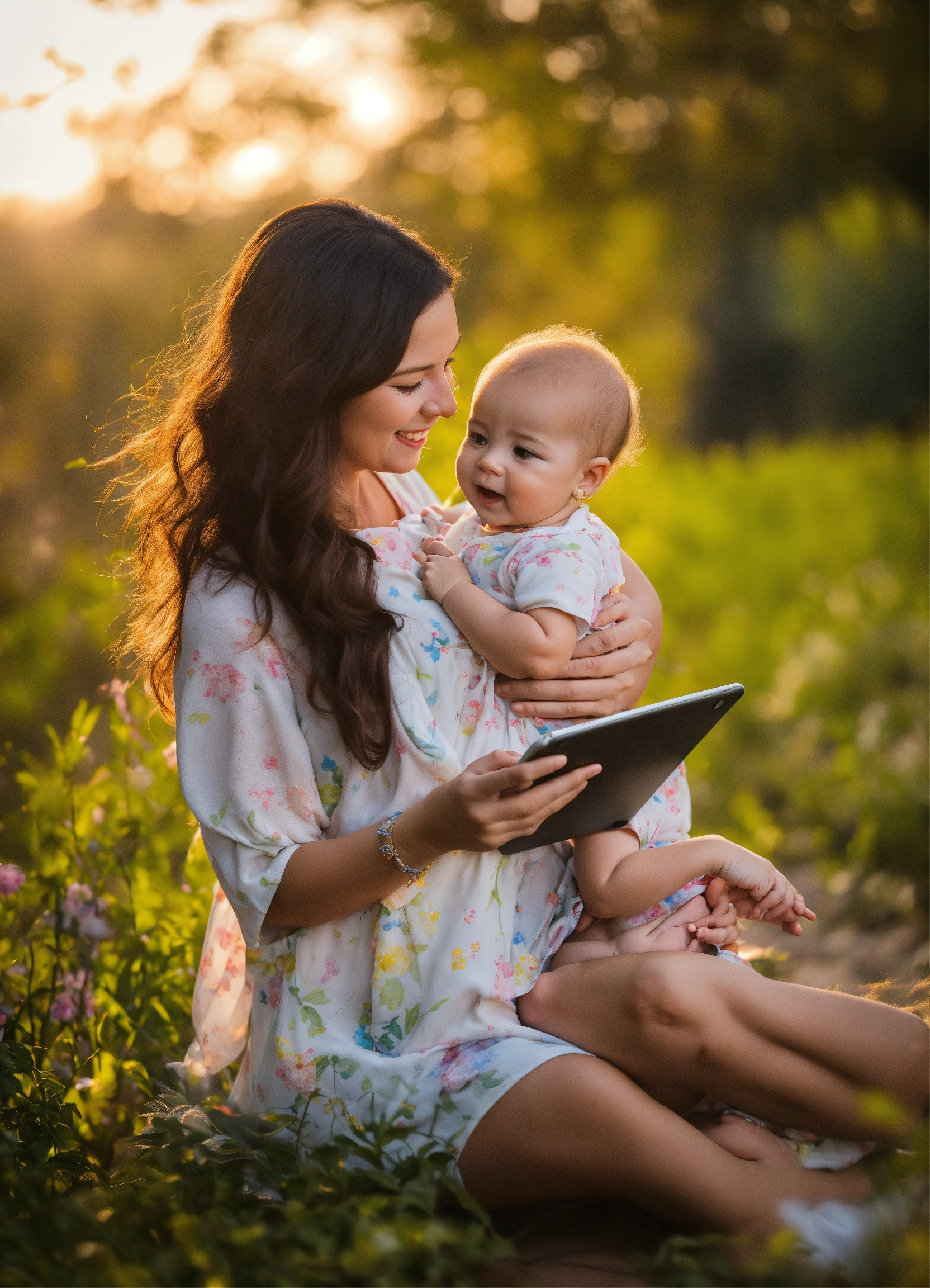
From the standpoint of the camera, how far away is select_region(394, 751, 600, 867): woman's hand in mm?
1446

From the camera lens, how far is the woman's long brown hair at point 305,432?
1.68 meters

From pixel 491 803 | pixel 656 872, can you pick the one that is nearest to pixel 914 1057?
pixel 656 872

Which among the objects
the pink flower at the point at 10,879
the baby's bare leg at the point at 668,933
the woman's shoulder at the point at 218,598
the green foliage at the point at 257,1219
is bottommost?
the green foliage at the point at 257,1219

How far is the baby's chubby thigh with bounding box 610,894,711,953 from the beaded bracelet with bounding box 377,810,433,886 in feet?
1.20

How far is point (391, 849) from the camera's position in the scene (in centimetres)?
159

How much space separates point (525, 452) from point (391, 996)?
0.92m

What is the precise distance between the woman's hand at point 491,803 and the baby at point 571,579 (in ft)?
0.73

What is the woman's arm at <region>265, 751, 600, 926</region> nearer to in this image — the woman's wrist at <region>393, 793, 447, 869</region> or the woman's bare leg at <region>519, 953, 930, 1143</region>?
the woman's wrist at <region>393, 793, 447, 869</region>

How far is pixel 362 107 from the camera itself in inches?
207

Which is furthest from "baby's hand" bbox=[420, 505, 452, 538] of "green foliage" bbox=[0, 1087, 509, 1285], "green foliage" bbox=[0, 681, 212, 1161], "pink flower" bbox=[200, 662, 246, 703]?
"green foliage" bbox=[0, 1087, 509, 1285]

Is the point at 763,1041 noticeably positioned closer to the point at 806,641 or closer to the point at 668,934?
the point at 668,934

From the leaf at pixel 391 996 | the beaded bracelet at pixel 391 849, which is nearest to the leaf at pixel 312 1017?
the leaf at pixel 391 996

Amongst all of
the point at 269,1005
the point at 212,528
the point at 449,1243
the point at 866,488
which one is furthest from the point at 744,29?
the point at 866,488

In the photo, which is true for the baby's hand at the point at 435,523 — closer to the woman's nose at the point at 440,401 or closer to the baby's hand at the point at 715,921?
the woman's nose at the point at 440,401
